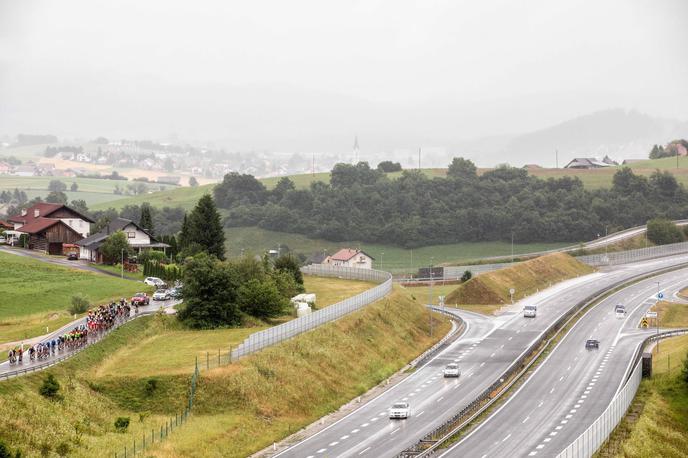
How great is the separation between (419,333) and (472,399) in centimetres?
3475

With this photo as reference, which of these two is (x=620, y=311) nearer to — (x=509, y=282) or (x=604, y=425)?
(x=509, y=282)

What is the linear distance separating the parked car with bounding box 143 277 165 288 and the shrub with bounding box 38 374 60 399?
53.3 meters

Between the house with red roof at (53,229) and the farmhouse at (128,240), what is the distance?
4331mm

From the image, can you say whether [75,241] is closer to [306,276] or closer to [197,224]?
[197,224]

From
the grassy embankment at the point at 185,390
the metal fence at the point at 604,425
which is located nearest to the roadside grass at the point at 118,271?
the grassy embankment at the point at 185,390

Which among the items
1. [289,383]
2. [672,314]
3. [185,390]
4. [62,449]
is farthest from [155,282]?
[672,314]

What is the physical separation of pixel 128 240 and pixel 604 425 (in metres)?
93.3

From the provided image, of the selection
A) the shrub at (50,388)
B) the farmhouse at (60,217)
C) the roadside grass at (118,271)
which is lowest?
the shrub at (50,388)

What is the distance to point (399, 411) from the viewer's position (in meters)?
81.5

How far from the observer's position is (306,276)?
168m

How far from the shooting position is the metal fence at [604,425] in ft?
220

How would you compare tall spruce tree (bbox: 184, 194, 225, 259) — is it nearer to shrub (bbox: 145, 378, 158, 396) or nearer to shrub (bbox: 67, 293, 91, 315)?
shrub (bbox: 67, 293, 91, 315)

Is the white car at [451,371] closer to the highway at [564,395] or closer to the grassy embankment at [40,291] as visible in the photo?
the highway at [564,395]

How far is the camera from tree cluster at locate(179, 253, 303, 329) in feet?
333
